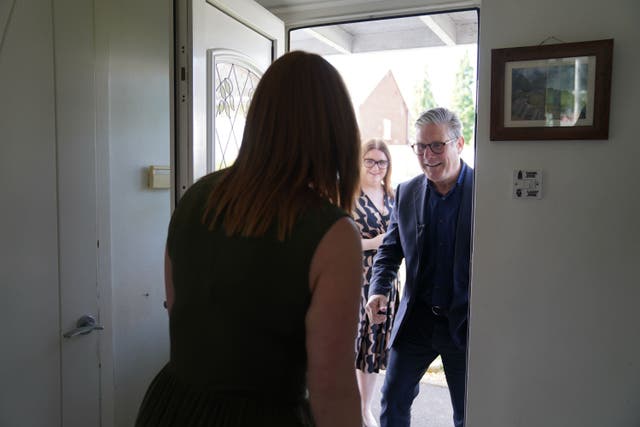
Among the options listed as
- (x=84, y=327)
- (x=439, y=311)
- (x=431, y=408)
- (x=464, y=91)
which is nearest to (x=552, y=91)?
(x=439, y=311)

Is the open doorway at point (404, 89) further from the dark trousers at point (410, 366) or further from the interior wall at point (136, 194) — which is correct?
the interior wall at point (136, 194)

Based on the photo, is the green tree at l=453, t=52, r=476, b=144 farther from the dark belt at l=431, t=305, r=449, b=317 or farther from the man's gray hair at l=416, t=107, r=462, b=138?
the dark belt at l=431, t=305, r=449, b=317

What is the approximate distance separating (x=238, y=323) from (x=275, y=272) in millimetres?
126

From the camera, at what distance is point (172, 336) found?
1.01 metres

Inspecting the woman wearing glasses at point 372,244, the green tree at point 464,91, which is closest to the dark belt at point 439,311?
the woman wearing glasses at point 372,244

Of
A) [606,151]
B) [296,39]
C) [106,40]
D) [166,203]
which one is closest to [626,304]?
[606,151]

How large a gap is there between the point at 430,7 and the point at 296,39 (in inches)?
69.0

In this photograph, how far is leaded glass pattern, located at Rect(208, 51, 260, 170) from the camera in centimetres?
196

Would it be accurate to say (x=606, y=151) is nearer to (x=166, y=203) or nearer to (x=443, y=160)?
(x=443, y=160)

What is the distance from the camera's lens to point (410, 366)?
2.13 m

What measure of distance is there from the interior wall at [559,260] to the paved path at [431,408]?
1.42 metres

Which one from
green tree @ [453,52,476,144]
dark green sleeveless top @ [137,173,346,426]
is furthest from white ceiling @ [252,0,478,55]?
green tree @ [453,52,476,144]

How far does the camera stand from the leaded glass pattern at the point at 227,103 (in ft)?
6.44

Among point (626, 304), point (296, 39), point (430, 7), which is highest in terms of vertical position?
point (296, 39)
